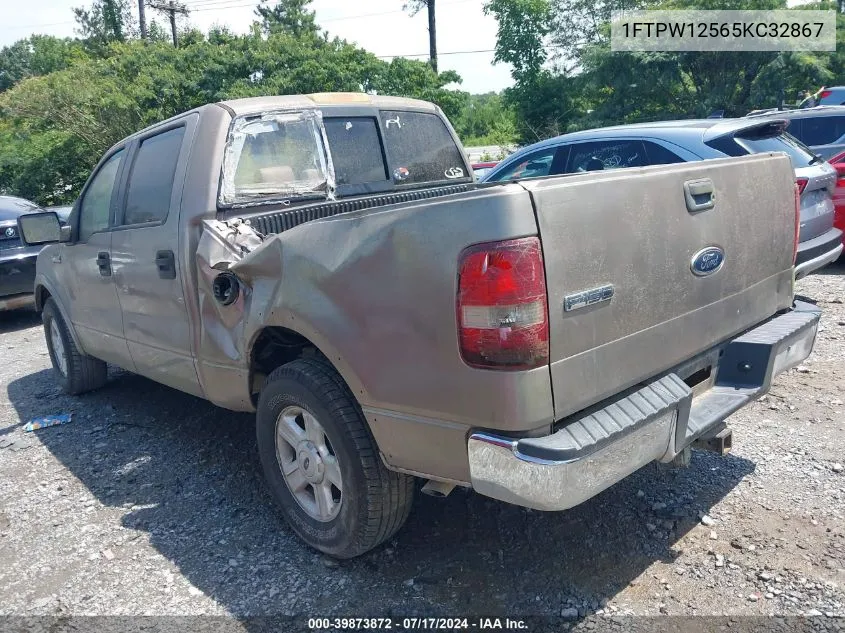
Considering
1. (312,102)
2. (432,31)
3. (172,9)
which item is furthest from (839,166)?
(172,9)

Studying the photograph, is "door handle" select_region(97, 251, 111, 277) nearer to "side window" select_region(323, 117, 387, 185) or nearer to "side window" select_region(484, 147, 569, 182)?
"side window" select_region(323, 117, 387, 185)

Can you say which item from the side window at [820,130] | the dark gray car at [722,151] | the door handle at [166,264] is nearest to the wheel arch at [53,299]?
the door handle at [166,264]

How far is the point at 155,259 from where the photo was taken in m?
3.77

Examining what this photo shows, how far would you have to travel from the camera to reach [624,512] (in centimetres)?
333

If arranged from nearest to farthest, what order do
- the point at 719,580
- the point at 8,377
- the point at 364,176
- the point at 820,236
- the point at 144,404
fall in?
the point at 719,580 < the point at 364,176 < the point at 144,404 < the point at 820,236 < the point at 8,377

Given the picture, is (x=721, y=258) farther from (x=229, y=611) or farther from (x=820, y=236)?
(x=820, y=236)

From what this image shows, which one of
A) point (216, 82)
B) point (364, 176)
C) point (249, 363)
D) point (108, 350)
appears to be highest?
point (216, 82)

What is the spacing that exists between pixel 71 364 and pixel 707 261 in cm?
472

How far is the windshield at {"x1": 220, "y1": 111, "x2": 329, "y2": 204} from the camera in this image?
368 centimetres

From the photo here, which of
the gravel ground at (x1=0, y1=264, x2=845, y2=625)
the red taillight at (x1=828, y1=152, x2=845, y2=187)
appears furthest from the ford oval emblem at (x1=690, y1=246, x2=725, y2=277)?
the red taillight at (x1=828, y1=152, x2=845, y2=187)

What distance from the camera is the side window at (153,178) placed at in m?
3.85

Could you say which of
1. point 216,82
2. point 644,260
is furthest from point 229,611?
point 216,82

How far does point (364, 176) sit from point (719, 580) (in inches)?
109

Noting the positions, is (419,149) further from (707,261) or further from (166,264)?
(707,261)
